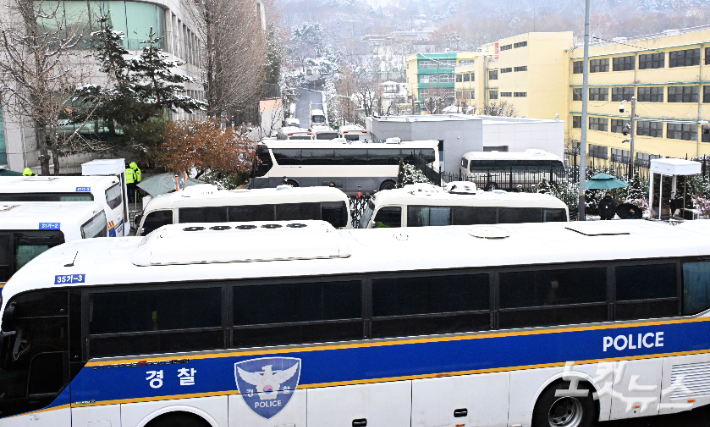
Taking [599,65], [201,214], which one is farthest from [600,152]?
[201,214]

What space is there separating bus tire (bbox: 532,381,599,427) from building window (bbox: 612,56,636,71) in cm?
5128

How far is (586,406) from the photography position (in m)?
7.78

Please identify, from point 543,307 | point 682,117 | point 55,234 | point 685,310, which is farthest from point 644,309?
point 682,117

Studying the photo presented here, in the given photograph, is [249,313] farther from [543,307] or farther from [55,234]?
[55,234]

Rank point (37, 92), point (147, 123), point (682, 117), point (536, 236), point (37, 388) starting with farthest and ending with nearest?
point (682, 117), point (147, 123), point (37, 92), point (536, 236), point (37, 388)

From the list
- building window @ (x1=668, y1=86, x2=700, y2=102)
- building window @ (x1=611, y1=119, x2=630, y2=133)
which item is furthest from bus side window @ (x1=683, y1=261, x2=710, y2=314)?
building window @ (x1=611, y1=119, x2=630, y2=133)

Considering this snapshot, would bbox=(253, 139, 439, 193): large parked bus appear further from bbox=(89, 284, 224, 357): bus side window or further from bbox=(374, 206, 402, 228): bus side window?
bbox=(89, 284, 224, 357): bus side window

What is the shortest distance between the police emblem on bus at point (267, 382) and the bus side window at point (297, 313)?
23 centimetres

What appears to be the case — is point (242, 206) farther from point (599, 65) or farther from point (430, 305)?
point (599, 65)

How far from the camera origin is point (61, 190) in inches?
598

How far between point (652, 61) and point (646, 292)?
4911 cm

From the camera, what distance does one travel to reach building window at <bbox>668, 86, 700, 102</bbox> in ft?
149

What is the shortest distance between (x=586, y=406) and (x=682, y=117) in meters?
46.2

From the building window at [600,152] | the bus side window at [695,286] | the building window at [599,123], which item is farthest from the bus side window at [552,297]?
the building window at [599,123]
